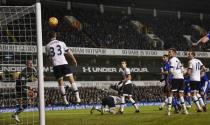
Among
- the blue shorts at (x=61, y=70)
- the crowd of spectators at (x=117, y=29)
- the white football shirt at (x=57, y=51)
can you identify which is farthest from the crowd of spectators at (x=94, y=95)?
the white football shirt at (x=57, y=51)

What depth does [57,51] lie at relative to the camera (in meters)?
14.6

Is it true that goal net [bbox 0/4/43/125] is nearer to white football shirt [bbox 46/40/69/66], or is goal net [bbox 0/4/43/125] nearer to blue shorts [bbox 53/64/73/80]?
white football shirt [bbox 46/40/69/66]

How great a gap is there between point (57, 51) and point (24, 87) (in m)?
1.79

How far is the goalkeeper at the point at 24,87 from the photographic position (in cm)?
1488

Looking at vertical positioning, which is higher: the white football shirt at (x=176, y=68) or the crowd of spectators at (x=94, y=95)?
the white football shirt at (x=176, y=68)

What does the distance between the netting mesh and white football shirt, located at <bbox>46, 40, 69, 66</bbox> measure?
596 mm

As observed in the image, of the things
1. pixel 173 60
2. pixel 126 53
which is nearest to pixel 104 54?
pixel 126 53

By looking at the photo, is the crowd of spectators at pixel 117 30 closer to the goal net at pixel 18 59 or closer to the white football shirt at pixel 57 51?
the goal net at pixel 18 59

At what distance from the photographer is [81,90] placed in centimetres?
3759

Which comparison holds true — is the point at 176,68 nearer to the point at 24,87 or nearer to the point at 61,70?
the point at 61,70

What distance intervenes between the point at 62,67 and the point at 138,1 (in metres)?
35.7

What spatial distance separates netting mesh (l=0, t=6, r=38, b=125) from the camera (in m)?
12.4

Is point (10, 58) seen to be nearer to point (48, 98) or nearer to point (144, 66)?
point (48, 98)

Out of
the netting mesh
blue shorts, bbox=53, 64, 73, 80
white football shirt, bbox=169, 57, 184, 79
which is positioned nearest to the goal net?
the netting mesh
